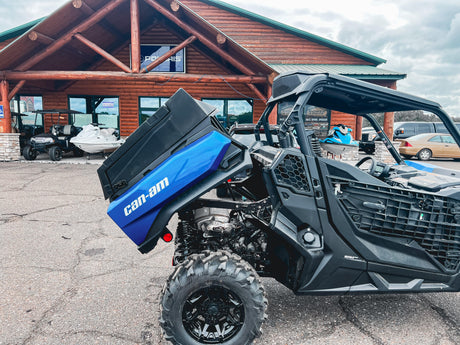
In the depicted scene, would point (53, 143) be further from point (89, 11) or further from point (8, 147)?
point (89, 11)

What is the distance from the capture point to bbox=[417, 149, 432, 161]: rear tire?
603 inches

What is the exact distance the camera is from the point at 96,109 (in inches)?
599

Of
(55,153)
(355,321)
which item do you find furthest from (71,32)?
(355,321)

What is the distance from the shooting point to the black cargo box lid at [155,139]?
202cm

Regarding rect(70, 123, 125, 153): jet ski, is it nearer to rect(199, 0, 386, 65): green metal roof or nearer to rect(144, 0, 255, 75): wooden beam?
rect(144, 0, 255, 75): wooden beam

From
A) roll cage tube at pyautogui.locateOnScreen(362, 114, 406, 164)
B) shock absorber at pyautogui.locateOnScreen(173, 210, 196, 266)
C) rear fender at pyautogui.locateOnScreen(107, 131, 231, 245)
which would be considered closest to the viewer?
rear fender at pyautogui.locateOnScreen(107, 131, 231, 245)

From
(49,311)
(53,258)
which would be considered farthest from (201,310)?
(53,258)

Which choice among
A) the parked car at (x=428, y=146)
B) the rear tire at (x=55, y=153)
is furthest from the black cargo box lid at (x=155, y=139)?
the parked car at (x=428, y=146)

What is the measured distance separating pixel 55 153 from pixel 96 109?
4.37 metres

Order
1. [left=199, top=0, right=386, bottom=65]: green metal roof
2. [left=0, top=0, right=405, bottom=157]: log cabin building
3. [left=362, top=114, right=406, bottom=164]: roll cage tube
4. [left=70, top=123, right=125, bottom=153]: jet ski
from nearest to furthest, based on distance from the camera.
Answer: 1. [left=362, top=114, right=406, bottom=164]: roll cage tube
2. [left=70, top=123, right=125, bottom=153]: jet ski
3. [left=0, top=0, right=405, bottom=157]: log cabin building
4. [left=199, top=0, right=386, bottom=65]: green metal roof

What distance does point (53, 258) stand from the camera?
3.51 m

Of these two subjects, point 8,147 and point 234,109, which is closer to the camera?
point 8,147

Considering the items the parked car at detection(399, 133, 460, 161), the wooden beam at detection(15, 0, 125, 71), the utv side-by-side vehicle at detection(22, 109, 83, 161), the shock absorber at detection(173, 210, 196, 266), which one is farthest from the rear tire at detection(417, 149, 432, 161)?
the utv side-by-side vehicle at detection(22, 109, 83, 161)

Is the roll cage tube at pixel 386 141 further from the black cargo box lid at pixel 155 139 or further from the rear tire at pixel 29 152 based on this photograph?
the rear tire at pixel 29 152
